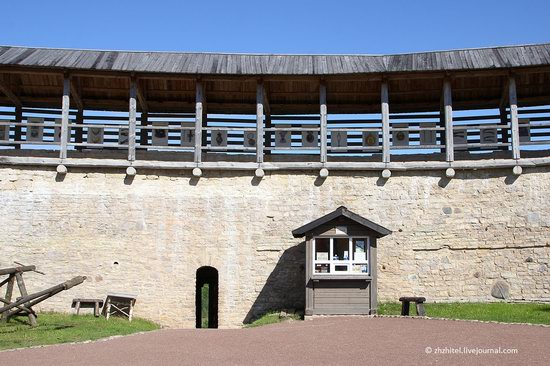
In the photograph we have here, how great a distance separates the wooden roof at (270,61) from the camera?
1986 centimetres

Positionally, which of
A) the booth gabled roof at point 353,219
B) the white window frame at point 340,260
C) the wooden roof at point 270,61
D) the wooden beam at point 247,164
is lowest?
the white window frame at point 340,260

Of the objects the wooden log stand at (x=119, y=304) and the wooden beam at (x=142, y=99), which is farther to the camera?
the wooden beam at (x=142, y=99)

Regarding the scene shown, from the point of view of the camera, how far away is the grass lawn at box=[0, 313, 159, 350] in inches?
546

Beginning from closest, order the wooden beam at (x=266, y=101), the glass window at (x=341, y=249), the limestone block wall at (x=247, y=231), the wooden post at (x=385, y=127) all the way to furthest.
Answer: the glass window at (x=341, y=249)
the limestone block wall at (x=247, y=231)
the wooden post at (x=385, y=127)
the wooden beam at (x=266, y=101)

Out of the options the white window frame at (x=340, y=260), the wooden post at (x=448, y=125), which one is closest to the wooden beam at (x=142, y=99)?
the white window frame at (x=340, y=260)

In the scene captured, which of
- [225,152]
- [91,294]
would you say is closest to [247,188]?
[225,152]

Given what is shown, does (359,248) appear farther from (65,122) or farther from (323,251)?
(65,122)

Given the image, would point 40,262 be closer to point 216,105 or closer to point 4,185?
point 4,185

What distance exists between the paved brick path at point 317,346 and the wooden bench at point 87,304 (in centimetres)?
403

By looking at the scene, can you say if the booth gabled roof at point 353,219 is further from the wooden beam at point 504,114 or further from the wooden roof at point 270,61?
the wooden beam at point 504,114

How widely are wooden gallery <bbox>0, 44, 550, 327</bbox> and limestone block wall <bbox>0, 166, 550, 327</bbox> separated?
0.13ft

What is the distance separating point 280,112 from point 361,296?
8.46 m

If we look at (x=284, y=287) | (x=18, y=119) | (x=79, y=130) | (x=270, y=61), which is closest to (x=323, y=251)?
(x=284, y=287)

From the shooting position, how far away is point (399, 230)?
19500 mm
